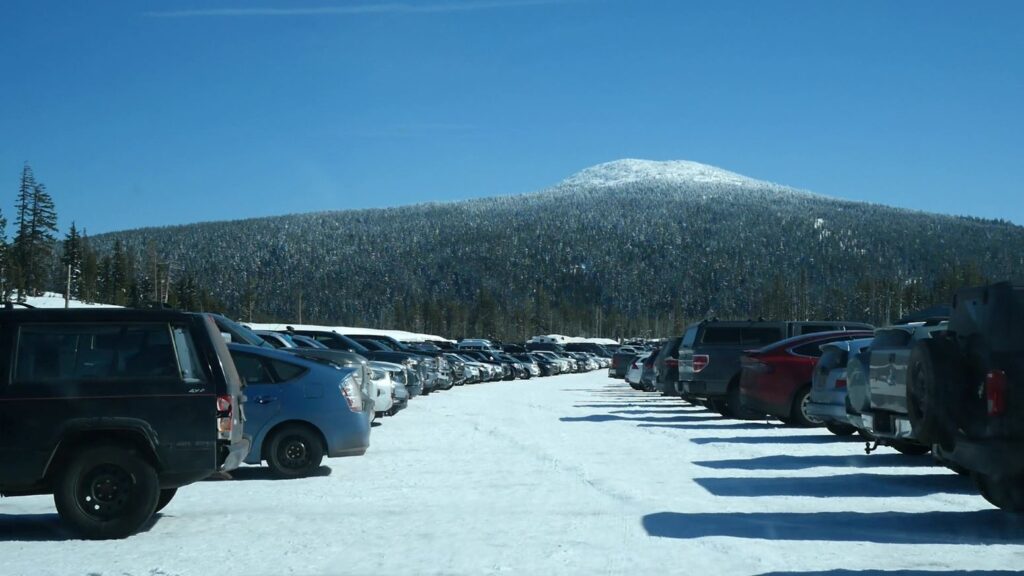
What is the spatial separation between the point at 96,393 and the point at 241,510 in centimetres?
223

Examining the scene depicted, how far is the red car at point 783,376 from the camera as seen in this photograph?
752 inches

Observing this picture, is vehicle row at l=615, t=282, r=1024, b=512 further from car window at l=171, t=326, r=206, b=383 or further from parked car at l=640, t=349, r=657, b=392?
parked car at l=640, t=349, r=657, b=392

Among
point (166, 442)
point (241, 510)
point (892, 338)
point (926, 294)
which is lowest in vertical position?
point (241, 510)

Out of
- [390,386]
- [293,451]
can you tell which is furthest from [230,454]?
[390,386]

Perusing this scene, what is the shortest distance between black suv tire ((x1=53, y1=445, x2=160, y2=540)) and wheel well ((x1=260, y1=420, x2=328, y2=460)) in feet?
12.9

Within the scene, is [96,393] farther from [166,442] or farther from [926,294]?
[926,294]

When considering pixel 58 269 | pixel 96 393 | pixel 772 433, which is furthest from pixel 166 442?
pixel 58 269

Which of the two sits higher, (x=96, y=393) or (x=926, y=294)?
(x=926, y=294)

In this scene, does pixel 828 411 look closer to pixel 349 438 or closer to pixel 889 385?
pixel 889 385

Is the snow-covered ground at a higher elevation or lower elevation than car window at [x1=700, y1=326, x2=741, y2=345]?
lower

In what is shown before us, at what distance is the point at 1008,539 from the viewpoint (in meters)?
8.97

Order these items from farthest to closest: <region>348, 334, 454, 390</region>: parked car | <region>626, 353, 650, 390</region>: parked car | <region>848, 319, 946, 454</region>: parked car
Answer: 1. <region>626, 353, 650, 390</region>: parked car
2. <region>348, 334, 454, 390</region>: parked car
3. <region>848, 319, 946, 454</region>: parked car

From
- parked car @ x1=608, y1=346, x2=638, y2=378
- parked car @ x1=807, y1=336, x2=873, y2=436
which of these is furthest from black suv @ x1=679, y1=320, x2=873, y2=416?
parked car @ x1=608, y1=346, x2=638, y2=378

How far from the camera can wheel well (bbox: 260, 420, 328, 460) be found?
13094mm
